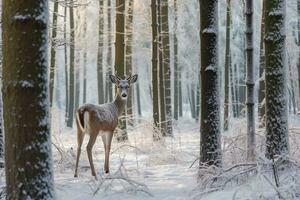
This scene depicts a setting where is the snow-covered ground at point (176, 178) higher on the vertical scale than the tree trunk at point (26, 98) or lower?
lower

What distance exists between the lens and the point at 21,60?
4.42 metres

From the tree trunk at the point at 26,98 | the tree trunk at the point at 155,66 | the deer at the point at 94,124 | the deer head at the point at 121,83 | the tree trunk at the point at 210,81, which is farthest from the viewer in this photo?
the tree trunk at the point at 155,66

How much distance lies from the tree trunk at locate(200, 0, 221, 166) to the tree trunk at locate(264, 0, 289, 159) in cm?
71

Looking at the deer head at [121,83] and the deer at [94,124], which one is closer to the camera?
the deer at [94,124]

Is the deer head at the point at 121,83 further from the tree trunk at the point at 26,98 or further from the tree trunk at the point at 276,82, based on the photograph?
the tree trunk at the point at 26,98

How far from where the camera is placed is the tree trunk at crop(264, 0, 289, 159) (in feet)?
22.3

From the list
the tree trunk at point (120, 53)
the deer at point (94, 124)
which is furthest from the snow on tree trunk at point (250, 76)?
the tree trunk at point (120, 53)

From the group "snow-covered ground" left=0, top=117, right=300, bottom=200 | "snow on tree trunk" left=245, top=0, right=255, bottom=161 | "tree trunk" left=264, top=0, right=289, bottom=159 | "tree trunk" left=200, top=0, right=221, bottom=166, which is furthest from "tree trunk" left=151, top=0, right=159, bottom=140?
"tree trunk" left=264, top=0, right=289, bottom=159

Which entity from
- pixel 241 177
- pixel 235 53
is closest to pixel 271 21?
pixel 241 177

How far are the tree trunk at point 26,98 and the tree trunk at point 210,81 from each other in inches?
123

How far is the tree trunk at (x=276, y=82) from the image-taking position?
6.79 meters

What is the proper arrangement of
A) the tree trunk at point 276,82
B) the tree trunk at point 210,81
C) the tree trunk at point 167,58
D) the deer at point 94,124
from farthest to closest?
1. the tree trunk at point 167,58
2. the deer at point 94,124
3. the tree trunk at point 210,81
4. the tree trunk at point 276,82

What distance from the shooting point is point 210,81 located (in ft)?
23.7

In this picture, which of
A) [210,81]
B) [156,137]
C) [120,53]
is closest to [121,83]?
[156,137]
